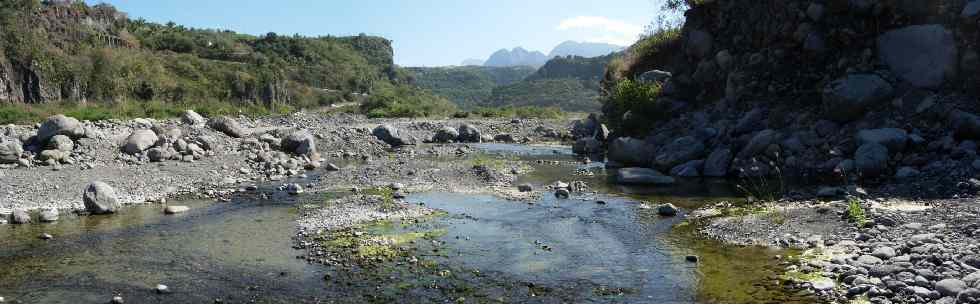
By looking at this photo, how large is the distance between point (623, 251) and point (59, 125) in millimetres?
20701

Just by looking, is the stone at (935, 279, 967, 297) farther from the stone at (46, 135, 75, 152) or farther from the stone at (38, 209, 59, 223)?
the stone at (46, 135, 75, 152)

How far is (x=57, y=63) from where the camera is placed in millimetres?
48656

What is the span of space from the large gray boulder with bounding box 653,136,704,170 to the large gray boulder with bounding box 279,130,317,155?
15.2 meters

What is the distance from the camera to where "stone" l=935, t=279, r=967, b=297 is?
8.53 metres

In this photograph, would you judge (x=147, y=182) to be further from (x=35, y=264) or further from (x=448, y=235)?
(x=448, y=235)

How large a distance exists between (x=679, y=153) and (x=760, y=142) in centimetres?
291

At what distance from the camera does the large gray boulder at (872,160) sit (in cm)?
1816

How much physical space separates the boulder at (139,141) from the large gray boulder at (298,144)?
6101 millimetres

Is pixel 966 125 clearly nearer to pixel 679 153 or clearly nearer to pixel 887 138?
pixel 887 138

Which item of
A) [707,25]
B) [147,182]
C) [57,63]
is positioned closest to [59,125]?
[147,182]

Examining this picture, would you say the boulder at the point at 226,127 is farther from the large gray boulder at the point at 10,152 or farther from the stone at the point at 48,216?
the stone at the point at 48,216

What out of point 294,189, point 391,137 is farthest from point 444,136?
point 294,189

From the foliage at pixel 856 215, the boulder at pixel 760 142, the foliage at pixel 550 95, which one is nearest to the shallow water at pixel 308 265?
the foliage at pixel 856 215

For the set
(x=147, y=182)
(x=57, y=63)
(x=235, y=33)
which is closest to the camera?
(x=147, y=182)
